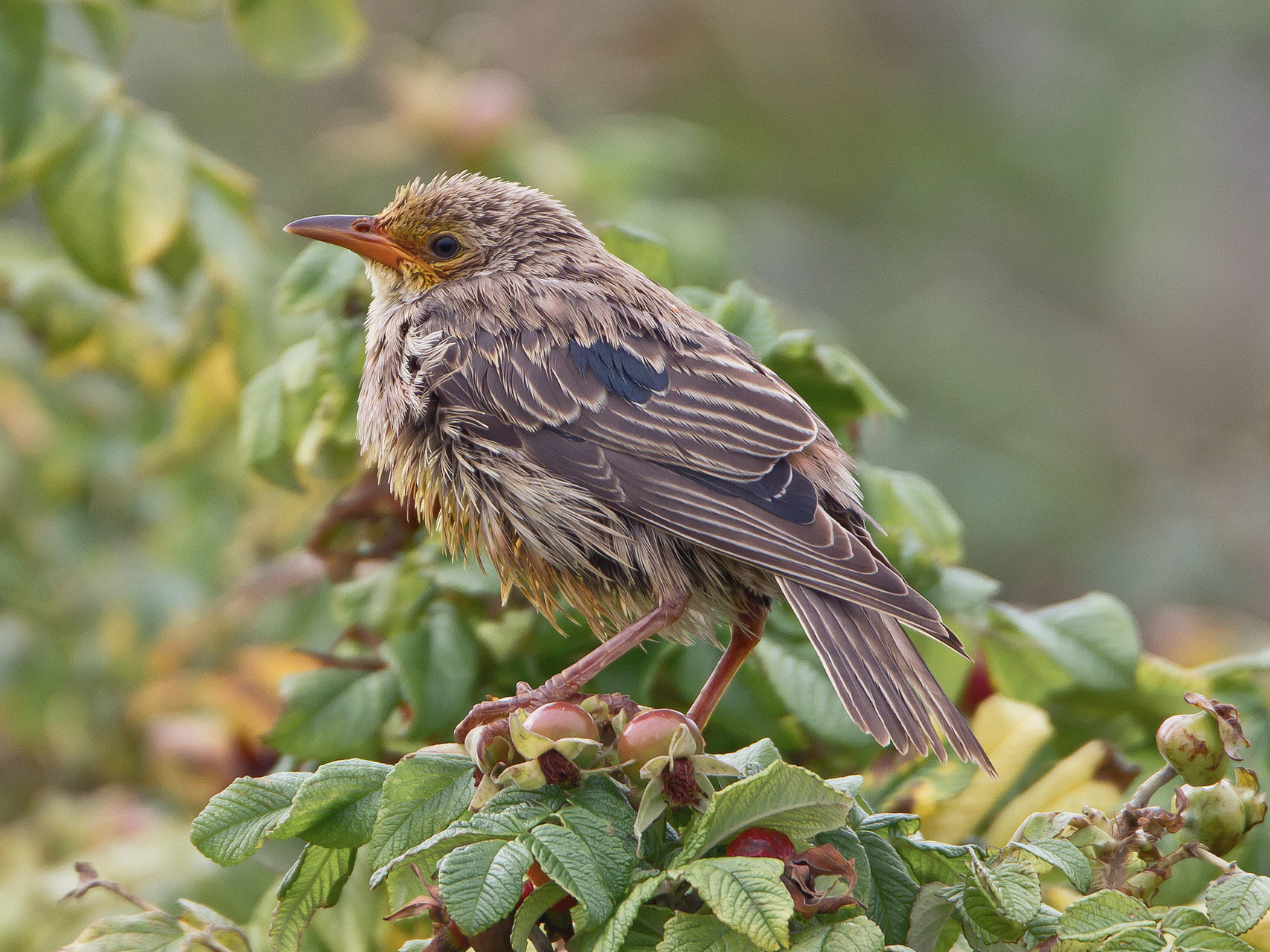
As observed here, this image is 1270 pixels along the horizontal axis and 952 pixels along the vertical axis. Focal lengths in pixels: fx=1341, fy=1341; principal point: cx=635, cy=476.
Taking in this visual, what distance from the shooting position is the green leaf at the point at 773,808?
5.98ft

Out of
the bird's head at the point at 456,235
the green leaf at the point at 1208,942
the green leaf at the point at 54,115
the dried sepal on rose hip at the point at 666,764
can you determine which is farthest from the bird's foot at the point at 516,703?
the green leaf at the point at 54,115

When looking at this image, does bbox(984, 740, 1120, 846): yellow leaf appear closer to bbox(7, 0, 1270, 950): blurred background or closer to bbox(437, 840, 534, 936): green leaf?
bbox(7, 0, 1270, 950): blurred background

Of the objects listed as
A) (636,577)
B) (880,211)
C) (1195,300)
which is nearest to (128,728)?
(636,577)

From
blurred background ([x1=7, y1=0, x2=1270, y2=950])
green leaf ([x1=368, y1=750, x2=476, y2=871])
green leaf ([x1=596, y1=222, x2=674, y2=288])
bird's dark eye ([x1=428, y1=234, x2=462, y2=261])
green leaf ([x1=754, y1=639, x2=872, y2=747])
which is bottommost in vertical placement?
blurred background ([x1=7, y1=0, x2=1270, y2=950])

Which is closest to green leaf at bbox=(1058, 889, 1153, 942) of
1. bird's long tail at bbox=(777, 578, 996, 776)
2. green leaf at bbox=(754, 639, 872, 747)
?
bird's long tail at bbox=(777, 578, 996, 776)

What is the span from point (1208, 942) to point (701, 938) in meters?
0.66

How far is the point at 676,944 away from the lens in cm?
175

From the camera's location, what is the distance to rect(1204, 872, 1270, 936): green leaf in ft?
5.80

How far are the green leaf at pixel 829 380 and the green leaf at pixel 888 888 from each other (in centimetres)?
113

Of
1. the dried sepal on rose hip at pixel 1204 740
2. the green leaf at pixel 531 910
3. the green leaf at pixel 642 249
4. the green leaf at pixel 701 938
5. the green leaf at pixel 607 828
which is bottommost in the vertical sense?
the green leaf at pixel 531 910

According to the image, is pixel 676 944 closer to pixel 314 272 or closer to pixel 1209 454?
pixel 314 272

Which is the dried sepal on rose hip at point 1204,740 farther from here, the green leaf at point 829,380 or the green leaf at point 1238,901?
the green leaf at point 829,380

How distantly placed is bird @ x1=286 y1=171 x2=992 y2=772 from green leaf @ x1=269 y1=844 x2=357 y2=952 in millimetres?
584

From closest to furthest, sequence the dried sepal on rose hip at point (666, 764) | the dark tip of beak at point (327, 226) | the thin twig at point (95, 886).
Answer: the dried sepal on rose hip at point (666, 764)
the thin twig at point (95, 886)
the dark tip of beak at point (327, 226)
